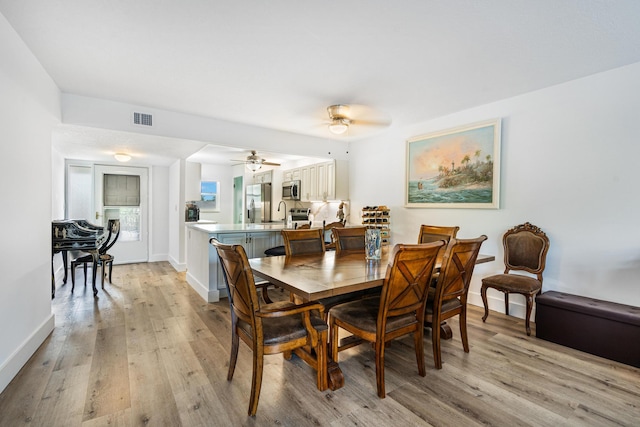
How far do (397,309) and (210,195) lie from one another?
669cm

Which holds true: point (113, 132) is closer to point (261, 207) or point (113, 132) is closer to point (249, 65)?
point (249, 65)

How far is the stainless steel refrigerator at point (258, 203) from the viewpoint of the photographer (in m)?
6.64

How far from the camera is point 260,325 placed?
1.75 m

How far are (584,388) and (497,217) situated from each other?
1930 millimetres

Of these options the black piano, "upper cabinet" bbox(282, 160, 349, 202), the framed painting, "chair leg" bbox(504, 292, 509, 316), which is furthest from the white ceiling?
"chair leg" bbox(504, 292, 509, 316)

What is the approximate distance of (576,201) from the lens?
117 inches

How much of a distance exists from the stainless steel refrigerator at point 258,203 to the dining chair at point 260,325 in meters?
4.68

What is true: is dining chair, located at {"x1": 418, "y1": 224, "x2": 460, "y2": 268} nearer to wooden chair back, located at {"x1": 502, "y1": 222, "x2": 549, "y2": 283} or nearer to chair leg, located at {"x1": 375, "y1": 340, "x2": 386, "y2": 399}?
wooden chair back, located at {"x1": 502, "y1": 222, "x2": 549, "y2": 283}

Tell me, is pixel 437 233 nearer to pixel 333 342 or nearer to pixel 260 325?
pixel 333 342

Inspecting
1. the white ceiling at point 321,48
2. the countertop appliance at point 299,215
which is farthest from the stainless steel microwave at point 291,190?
the white ceiling at point 321,48

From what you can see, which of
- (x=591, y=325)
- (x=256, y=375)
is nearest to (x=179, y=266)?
(x=256, y=375)

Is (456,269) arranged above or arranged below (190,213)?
below

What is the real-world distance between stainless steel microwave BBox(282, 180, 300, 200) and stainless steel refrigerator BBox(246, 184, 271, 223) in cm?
38

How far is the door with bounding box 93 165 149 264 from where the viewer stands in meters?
6.00
